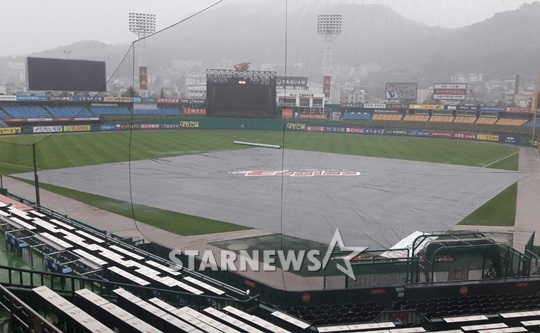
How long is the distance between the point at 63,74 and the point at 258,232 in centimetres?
4584

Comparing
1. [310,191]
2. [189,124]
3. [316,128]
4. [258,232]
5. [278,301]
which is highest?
[189,124]

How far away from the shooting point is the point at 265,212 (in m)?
16.9

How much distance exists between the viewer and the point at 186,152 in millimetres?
33125

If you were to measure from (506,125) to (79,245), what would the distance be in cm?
5306

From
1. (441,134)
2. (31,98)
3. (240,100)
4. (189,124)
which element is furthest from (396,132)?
(31,98)

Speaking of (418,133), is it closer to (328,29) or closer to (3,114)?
(328,29)

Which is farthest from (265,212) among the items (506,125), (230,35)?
(506,125)

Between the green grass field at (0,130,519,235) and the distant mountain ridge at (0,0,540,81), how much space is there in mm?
2742

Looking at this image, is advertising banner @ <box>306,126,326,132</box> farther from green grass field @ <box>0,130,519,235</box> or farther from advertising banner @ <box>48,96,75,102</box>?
advertising banner @ <box>48,96,75,102</box>

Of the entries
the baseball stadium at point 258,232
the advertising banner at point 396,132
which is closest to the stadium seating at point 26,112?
the baseball stadium at point 258,232

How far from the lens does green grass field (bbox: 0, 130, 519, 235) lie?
52.4ft

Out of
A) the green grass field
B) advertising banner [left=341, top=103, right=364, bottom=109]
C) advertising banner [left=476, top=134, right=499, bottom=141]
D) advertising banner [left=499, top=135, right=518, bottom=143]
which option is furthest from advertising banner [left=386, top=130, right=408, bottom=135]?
advertising banner [left=499, top=135, right=518, bottom=143]

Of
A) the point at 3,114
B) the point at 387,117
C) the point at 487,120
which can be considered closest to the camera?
the point at 3,114

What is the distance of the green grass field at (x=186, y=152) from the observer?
16.0 m
